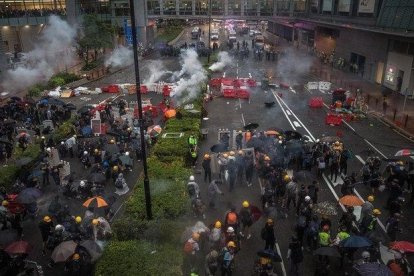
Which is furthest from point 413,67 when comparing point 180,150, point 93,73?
point 93,73

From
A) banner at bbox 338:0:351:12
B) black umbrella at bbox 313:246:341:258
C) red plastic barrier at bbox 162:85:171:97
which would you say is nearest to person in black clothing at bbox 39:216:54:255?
black umbrella at bbox 313:246:341:258

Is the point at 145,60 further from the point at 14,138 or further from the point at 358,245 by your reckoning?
the point at 358,245

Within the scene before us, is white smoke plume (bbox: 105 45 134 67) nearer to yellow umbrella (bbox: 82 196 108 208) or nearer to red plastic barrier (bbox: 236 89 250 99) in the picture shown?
red plastic barrier (bbox: 236 89 250 99)

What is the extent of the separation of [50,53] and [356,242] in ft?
176

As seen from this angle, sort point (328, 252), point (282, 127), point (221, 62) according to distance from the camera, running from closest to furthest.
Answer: point (328, 252)
point (282, 127)
point (221, 62)

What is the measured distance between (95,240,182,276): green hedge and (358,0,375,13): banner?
118ft

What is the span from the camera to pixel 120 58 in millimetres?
52312

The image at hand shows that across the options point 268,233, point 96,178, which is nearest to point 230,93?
point 96,178

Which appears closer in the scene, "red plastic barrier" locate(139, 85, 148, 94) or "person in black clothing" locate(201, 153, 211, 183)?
"person in black clothing" locate(201, 153, 211, 183)

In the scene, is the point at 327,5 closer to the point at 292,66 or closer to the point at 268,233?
the point at 292,66

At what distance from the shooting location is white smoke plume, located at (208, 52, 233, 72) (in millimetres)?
42744

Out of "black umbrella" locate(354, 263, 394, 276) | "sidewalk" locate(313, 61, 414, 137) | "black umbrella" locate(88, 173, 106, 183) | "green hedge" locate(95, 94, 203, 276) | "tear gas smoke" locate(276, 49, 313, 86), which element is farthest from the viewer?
"tear gas smoke" locate(276, 49, 313, 86)

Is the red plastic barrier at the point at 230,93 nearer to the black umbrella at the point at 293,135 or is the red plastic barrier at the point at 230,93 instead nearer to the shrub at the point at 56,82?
the black umbrella at the point at 293,135

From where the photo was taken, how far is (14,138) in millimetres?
22969
